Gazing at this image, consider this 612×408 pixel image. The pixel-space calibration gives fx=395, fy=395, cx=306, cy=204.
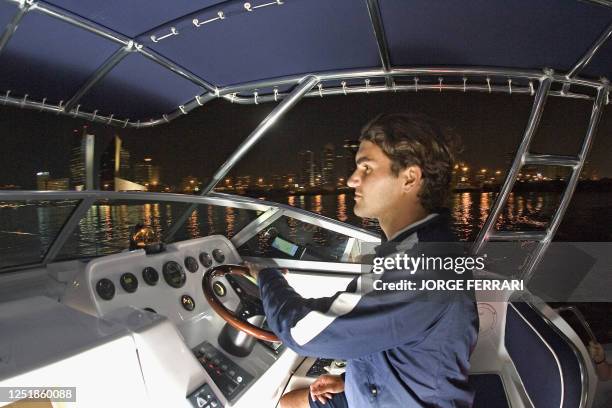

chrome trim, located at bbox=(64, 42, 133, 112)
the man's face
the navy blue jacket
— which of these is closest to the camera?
the navy blue jacket

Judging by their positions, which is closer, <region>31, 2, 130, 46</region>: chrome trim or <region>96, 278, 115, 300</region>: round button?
<region>31, 2, 130, 46</region>: chrome trim

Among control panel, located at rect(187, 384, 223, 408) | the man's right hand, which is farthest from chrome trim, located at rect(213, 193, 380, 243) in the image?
control panel, located at rect(187, 384, 223, 408)

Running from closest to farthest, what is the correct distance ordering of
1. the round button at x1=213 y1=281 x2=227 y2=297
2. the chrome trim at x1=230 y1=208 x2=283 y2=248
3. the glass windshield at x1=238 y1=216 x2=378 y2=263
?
the round button at x1=213 y1=281 x2=227 y2=297, the glass windshield at x1=238 y1=216 x2=378 y2=263, the chrome trim at x1=230 y1=208 x2=283 y2=248

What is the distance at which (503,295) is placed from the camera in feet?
6.45

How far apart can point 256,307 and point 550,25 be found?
1.96m

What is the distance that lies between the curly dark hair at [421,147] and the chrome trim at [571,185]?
165 centimetres

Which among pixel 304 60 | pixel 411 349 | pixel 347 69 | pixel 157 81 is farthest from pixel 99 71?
pixel 411 349

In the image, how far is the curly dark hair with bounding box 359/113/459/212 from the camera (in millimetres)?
1163

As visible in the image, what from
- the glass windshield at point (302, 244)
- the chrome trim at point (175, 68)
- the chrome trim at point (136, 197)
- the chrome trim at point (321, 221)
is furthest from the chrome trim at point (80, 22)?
the glass windshield at point (302, 244)

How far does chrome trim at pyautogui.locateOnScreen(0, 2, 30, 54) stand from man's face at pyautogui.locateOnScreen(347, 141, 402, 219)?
1.56 meters

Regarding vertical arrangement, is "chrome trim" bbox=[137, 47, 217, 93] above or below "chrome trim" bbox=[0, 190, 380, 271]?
above

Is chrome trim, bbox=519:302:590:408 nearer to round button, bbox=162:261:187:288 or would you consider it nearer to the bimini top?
the bimini top

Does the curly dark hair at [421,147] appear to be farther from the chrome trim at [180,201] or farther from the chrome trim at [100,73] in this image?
the chrome trim at [180,201]

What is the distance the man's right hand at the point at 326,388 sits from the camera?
163 centimetres
